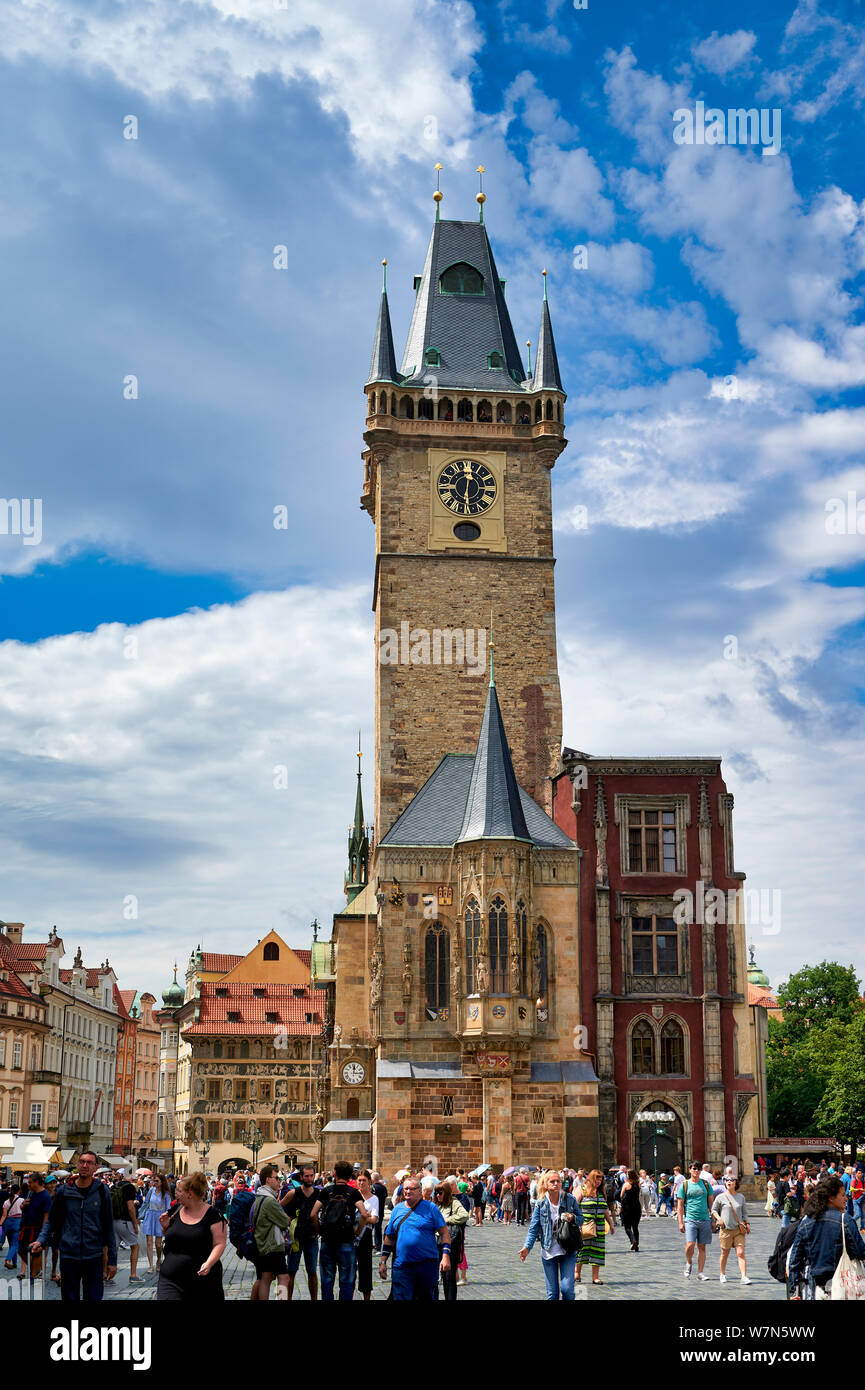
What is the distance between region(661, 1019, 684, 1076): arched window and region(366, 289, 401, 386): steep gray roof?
25.8 metres

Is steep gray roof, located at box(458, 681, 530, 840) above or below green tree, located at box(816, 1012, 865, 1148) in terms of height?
above

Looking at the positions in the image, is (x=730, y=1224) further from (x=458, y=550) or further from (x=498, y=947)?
(x=458, y=550)

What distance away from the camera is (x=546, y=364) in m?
56.6

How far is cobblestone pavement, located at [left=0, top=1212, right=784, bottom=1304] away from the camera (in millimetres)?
19219

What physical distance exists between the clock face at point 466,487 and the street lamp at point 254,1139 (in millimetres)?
45567

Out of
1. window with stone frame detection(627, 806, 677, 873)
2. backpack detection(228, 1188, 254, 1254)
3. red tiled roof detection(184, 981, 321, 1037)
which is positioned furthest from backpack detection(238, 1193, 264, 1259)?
red tiled roof detection(184, 981, 321, 1037)

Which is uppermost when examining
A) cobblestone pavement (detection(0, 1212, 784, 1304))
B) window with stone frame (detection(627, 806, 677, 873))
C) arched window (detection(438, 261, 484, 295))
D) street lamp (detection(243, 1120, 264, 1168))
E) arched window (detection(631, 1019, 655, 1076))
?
arched window (detection(438, 261, 484, 295))

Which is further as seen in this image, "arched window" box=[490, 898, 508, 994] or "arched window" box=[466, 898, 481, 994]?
"arched window" box=[466, 898, 481, 994]

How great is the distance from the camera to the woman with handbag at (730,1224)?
68.2 ft

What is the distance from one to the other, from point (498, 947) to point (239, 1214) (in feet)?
92.6

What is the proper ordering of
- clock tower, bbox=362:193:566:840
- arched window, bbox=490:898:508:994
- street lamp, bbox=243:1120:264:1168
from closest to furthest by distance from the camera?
arched window, bbox=490:898:508:994, clock tower, bbox=362:193:566:840, street lamp, bbox=243:1120:264:1168

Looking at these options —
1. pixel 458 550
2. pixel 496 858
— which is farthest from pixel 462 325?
pixel 496 858

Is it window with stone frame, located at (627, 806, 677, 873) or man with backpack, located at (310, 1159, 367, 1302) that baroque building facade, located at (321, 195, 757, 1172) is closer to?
window with stone frame, located at (627, 806, 677, 873)
